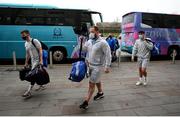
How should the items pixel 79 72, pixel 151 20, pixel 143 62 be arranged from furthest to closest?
pixel 151 20, pixel 143 62, pixel 79 72

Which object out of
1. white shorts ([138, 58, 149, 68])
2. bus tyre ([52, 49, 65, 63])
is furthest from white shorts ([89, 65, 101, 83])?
bus tyre ([52, 49, 65, 63])

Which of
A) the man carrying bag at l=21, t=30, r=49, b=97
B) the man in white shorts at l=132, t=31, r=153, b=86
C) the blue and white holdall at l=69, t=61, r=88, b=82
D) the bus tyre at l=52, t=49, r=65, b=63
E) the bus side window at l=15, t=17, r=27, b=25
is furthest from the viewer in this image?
the bus tyre at l=52, t=49, r=65, b=63

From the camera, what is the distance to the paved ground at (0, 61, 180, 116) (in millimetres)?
5086

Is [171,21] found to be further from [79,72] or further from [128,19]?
[79,72]

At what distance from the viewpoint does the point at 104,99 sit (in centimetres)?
593

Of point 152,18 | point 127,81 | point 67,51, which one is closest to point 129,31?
point 152,18

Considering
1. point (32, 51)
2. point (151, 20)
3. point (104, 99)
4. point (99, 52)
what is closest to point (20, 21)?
point (32, 51)

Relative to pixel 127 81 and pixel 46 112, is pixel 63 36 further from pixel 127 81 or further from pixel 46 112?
pixel 46 112

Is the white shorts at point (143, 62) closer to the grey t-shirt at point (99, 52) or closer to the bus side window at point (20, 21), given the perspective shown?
the grey t-shirt at point (99, 52)

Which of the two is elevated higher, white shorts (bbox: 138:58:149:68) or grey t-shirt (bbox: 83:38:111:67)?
grey t-shirt (bbox: 83:38:111:67)

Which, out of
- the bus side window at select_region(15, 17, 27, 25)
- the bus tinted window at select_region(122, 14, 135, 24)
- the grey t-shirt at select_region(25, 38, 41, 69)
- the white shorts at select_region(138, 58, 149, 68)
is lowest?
the white shorts at select_region(138, 58, 149, 68)

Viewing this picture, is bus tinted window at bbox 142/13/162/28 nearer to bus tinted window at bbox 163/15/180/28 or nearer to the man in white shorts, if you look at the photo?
bus tinted window at bbox 163/15/180/28

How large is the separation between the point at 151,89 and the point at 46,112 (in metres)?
3.30

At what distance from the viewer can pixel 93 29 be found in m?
5.33
